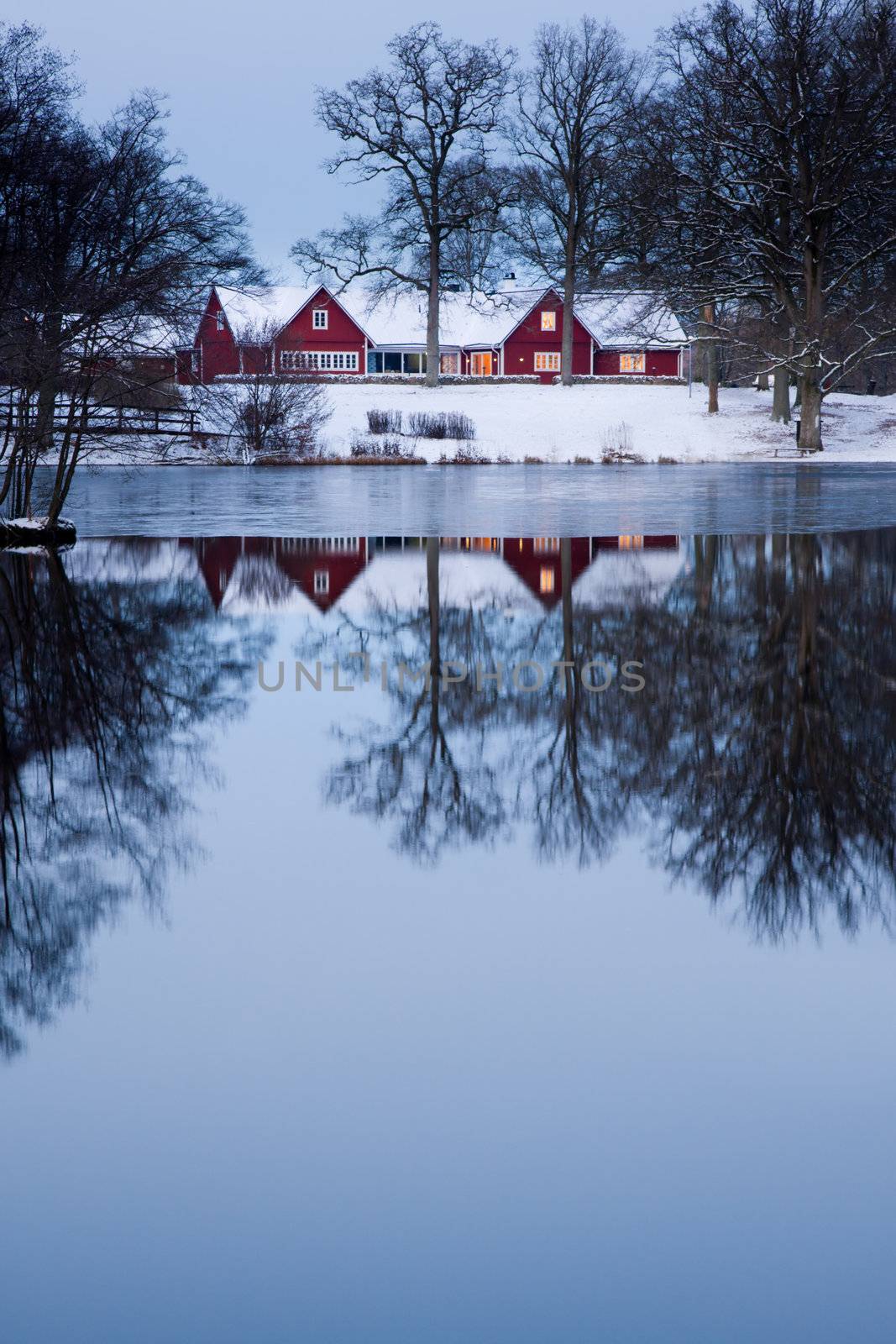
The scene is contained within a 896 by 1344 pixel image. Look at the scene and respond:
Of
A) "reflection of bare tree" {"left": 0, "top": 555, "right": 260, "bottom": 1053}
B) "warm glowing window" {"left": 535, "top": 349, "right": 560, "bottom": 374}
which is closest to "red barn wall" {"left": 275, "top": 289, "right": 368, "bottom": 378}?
"warm glowing window" {"left": 535, "top": 349, "right": 560, "bottom": 374}

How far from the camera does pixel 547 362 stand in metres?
83.2

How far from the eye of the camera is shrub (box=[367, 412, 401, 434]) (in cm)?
5447

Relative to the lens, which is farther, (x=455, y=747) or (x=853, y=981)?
(x=455, y=747)

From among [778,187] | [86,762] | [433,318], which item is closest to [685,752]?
[86,762]

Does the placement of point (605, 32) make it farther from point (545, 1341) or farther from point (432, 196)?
point (545, 1341)

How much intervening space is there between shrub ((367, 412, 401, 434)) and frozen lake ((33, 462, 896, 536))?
9.13 metres

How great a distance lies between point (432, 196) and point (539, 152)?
607cm

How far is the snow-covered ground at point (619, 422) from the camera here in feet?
169

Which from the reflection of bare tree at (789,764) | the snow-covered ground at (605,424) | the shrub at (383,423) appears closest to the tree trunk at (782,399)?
the snow-covered ground at (605,424)

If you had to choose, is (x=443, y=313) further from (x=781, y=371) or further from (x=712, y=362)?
(x=781, y=371)

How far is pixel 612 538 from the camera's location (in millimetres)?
20938

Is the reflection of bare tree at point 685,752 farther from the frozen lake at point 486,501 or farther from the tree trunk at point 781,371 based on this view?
the tree trunk at point 781,371

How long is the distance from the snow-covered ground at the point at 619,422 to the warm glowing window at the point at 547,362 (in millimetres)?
13874

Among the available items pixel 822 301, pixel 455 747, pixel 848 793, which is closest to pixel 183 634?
pixel 455 747
